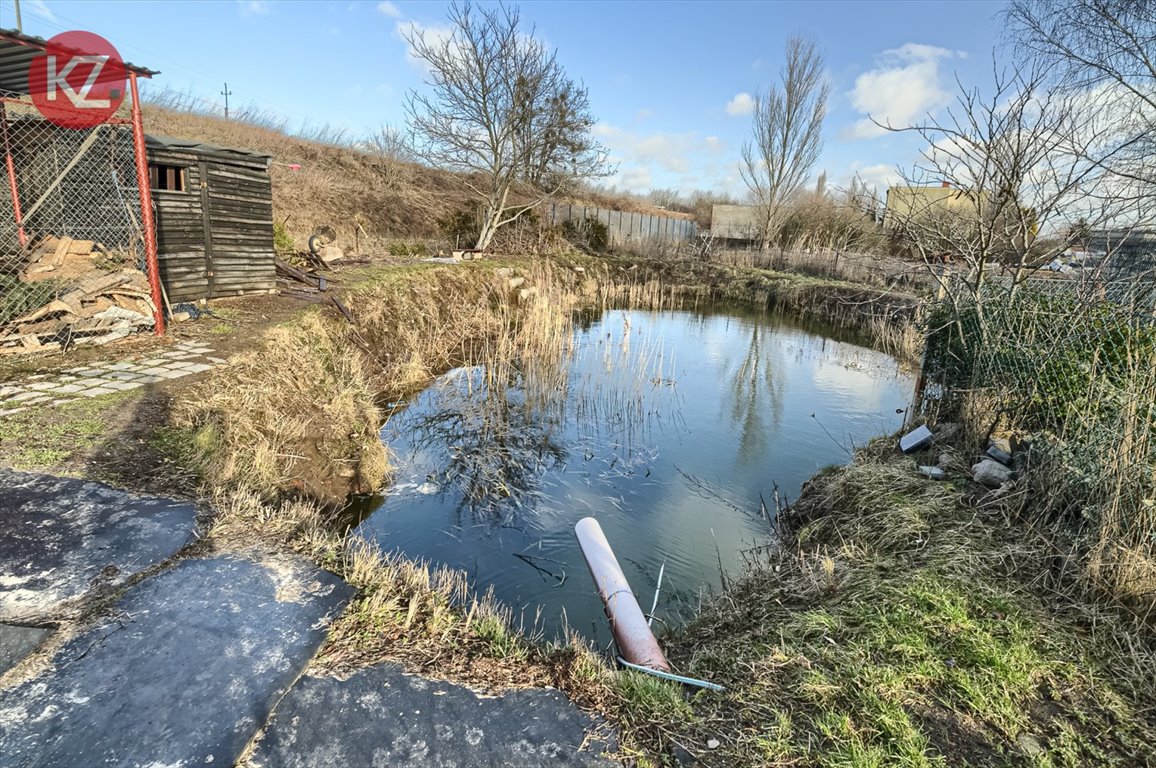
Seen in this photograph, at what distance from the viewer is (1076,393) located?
3.71 meters

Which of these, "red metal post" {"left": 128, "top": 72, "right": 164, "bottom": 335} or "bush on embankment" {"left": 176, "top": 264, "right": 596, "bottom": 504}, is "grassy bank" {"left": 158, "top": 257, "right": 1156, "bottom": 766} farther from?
"red metal post" {"left": 128, "top": 72, "right": 164, "bottom": 335}

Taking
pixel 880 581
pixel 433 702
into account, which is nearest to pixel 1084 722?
pixel 880 581

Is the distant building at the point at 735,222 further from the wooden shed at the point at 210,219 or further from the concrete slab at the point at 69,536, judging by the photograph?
the concrete slab at the point at 69,536

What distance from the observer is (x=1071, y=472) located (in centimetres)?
321

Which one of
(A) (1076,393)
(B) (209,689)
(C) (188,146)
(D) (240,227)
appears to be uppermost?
(C) (188,146)

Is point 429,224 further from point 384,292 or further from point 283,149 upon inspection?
point 384,292

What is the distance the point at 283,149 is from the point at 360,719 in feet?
81.2

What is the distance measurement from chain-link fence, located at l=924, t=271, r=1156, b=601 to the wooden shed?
25.8 feet

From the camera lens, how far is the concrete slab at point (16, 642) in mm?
1921

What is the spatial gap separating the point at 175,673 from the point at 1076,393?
4.96 metres

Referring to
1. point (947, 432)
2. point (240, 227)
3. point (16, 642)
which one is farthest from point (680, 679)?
point (240, 227)

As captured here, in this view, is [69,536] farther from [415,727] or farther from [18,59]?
[18,59]

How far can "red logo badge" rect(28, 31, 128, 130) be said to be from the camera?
15.6 ft

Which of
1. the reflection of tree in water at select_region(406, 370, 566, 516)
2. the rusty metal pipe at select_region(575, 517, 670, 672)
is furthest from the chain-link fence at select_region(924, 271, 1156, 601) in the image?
the reflection of tree in water at select_region(406, 370, 566, 516)
